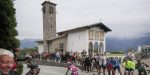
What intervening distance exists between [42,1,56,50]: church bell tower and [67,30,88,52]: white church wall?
8244 millimetres

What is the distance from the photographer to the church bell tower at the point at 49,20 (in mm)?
56897

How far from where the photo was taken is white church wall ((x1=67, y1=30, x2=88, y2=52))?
44972 millimetres

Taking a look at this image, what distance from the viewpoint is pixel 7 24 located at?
11273 mm

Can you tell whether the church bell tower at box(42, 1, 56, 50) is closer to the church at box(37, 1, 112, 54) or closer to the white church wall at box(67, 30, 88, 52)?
the church at box(37, 1, 112, 54)

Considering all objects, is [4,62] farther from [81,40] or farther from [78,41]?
[78,41]

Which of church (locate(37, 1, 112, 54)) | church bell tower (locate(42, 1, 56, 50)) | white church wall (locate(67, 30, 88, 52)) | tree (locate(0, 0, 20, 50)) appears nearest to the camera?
tree (locate(0, 0, 20, 50))

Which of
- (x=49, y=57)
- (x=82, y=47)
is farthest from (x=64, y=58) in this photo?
(x=82, y=47)

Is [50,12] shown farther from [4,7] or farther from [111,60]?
[4,7]

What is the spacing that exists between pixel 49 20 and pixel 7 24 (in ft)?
152

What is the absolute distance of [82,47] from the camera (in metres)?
45.6

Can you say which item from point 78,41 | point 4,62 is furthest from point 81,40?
point 4,62

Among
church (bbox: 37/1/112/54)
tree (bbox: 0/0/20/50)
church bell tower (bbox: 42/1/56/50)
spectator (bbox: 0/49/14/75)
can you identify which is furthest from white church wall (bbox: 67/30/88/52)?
A: spectator (bbox: 0/49/14/75)

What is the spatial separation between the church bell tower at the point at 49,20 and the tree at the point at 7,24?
43.5 meters

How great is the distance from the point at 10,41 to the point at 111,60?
1292 centimetres
